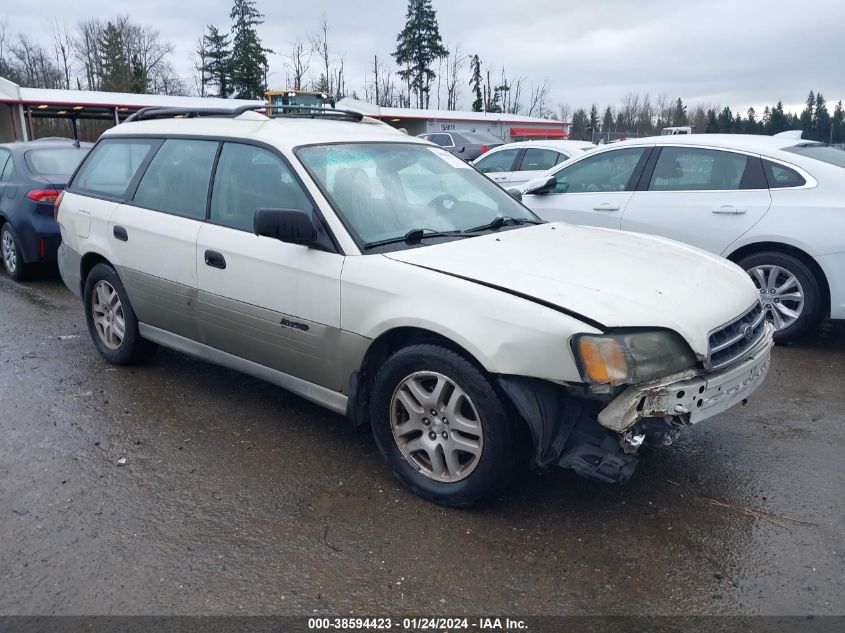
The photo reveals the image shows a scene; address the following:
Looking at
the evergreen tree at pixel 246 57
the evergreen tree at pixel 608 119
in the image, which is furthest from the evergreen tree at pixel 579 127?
the evergreen tree at pixel 246 57

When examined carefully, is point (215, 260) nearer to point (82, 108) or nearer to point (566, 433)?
point (566, 433)

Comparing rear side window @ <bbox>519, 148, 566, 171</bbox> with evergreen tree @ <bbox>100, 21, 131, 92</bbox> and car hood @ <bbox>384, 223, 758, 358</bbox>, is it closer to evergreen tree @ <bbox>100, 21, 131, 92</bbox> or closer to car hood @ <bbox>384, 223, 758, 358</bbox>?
car hood @ <bbox>384, 223, 758, 358</bbox>

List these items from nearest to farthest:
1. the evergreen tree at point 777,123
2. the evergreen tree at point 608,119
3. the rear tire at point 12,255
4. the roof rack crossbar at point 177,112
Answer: the roof rack crossbar at point 177,112 < the rear tire at point 12,255 < the evergreen tree at point 777,123 < the evergreen tree at point 608,119

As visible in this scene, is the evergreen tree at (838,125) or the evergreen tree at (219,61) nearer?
the evergreen tree at (838,125)

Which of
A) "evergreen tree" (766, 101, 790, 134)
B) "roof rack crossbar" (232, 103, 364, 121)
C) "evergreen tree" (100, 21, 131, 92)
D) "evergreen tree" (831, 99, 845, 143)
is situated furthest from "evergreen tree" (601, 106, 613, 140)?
"roof rack crossbar" (232, 103, 364, 121)

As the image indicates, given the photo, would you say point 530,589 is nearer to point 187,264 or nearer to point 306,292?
point 306,292

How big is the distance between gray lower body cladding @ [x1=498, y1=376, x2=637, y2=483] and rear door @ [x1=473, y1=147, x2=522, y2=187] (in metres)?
8.11

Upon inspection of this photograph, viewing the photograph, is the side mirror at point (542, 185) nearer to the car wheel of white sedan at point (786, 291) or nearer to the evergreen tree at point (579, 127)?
the car wheel of white sedan at point (786, 291)

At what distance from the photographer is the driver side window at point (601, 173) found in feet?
21.8

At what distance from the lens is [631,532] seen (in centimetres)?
310

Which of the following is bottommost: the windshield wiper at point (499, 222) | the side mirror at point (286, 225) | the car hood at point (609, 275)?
the car hood at point (609, 275)

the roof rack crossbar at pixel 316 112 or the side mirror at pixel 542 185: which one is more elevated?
the roof rack crossbar at pixel 316 112

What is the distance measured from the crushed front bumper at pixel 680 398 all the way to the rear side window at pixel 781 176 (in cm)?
319

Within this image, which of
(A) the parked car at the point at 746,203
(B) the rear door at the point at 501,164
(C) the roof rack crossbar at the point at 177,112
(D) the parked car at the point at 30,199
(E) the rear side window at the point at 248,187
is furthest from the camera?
(B) the rear door at the point at 501,164
